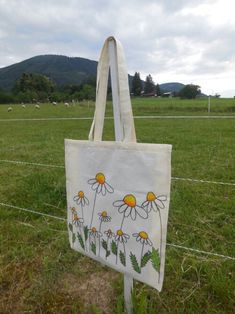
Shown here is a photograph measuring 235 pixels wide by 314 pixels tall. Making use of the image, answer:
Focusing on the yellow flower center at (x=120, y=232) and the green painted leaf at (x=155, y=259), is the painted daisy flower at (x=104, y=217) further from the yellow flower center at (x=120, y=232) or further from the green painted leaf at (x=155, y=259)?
the green painted leaf at (x=155, y=259)

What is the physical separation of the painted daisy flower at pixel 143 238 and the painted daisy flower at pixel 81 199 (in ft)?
1.01

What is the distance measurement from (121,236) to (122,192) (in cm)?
21

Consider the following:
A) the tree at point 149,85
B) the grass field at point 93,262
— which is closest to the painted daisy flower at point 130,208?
the grass field at point 93,262

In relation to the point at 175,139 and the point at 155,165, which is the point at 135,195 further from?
the point at 175,139

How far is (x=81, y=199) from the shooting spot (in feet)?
5.03

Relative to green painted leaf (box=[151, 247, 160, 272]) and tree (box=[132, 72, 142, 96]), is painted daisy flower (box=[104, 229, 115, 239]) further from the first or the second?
tree (box=[132, 72, 142, 96])

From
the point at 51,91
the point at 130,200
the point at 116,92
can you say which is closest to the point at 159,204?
the point at 130,200

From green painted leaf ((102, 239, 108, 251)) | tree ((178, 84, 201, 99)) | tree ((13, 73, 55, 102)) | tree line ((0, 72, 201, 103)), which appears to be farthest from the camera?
tree ((13, 73, 55, 102))

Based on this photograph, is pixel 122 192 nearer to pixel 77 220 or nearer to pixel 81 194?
pixel 81 194

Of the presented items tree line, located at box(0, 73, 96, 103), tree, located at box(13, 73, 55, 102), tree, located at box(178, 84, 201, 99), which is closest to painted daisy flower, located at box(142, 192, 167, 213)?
tree, located at box(178, 84, 201, 99)

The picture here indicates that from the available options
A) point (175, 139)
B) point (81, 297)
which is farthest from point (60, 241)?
point (175, 139)

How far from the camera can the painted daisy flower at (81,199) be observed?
59.7 inches

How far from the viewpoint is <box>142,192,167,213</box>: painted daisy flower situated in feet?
4.09

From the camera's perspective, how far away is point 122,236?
4.58ft
